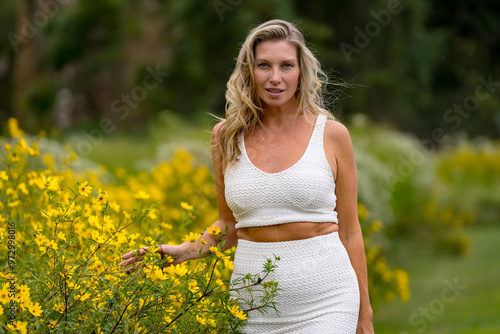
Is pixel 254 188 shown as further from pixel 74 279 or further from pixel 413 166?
pixel 413 166

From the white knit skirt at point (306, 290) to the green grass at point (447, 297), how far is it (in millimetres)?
5646

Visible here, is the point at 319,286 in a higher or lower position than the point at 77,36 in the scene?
higher

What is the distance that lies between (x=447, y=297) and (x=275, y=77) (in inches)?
305

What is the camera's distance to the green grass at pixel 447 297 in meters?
8.76

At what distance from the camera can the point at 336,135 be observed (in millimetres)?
3156

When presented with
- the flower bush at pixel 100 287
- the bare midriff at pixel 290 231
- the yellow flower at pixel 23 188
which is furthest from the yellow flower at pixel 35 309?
the yellow flower at pixel 23 188

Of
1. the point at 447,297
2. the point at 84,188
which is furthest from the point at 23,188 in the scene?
the point at 447,297

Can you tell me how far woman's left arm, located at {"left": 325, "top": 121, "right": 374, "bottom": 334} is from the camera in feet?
10.2

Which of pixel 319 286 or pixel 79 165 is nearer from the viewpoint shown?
pixel 319 286

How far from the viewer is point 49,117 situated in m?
18.5

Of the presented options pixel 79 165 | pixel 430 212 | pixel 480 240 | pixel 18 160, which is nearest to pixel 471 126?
pixel 480 240

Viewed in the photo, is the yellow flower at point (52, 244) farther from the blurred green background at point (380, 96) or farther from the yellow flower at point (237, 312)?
the blurred green background at point (380, 96)

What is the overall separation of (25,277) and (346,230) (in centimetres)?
131

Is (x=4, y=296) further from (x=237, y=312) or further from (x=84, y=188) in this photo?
(x=237, y=312)
